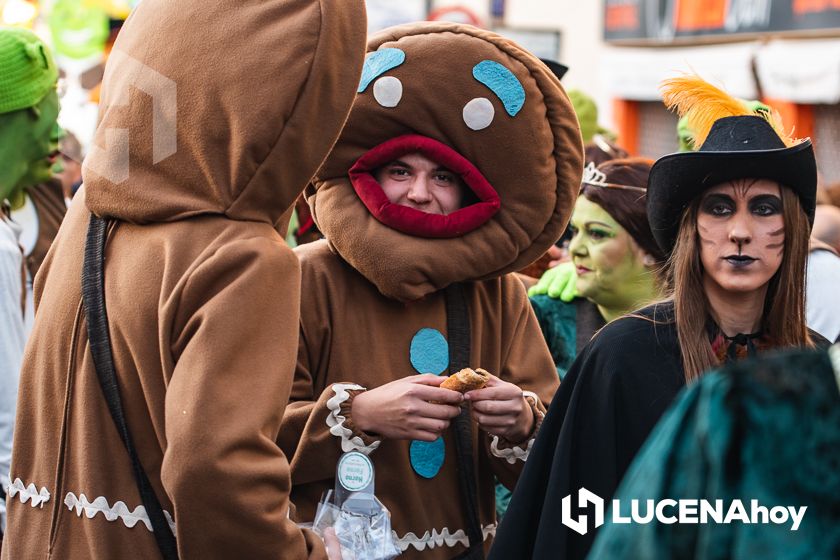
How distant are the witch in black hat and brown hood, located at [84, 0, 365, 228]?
2.82 feet

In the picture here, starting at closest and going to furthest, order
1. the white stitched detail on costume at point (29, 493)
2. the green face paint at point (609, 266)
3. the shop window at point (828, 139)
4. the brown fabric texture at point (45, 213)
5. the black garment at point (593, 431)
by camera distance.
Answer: the white stitched detail on costume at point (29, 493), the black garment at point (593, 431), the green face paint at point (609, 266), the brown fabric texture at point (45, 213), the shop window at point (828, 139)

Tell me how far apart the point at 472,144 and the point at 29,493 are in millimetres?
1374

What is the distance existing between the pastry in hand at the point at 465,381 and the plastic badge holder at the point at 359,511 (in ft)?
0.87

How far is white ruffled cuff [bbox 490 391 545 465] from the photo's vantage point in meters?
2.89

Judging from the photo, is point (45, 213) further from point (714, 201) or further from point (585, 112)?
point (585, 112)

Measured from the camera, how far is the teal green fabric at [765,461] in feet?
4.22

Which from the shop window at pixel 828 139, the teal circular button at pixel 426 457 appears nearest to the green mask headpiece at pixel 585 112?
the shop window at pixel 828 139

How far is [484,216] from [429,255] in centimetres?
19

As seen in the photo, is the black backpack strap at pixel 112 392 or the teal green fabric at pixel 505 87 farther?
the teal green fabric at pixel 505 87

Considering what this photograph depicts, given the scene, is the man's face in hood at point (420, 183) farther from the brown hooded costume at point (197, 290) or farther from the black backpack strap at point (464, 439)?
the brown hooded costume at point (197, 290)

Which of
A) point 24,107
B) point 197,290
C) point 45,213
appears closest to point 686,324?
point 197,290

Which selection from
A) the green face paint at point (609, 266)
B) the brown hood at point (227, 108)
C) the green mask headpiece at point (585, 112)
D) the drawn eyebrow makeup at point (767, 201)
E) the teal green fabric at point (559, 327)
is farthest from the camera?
the green mask headpiece at point (585, 112)

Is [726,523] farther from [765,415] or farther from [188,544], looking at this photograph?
[188,544]

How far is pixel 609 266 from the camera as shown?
13.6 ft
